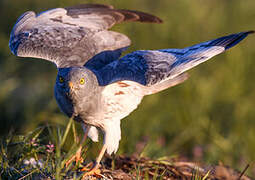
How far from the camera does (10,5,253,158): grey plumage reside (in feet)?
13.6

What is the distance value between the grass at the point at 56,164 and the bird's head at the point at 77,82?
0.35 meters

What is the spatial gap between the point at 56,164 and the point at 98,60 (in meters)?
1.77

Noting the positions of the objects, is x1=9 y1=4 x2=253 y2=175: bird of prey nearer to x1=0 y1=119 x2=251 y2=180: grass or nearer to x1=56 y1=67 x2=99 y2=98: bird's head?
x1=56 y1=67 x2=99 y2=98: bird's head

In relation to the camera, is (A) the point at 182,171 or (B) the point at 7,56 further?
(B) the point at 7,56

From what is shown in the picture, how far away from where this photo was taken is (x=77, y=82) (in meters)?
4.07

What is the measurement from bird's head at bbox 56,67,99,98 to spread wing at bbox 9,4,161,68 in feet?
1.39

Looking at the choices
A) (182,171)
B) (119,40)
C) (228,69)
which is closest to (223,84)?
(228,69)

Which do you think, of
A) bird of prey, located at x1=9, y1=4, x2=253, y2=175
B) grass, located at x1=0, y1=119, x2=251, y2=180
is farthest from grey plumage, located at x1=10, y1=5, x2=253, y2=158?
grass, located at x1=0, y1=119, x2=251, y2=180

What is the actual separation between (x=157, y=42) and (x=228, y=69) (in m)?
1.57

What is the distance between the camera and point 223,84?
8.49 m

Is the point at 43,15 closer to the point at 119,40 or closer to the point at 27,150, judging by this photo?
the point at 119,40

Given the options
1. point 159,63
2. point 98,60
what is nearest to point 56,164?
point 159,63

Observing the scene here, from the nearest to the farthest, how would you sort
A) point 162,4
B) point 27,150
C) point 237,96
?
point 27,150, point 237,96, point 162,4

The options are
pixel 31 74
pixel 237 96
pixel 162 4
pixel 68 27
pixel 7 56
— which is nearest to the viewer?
pixel 68 27
